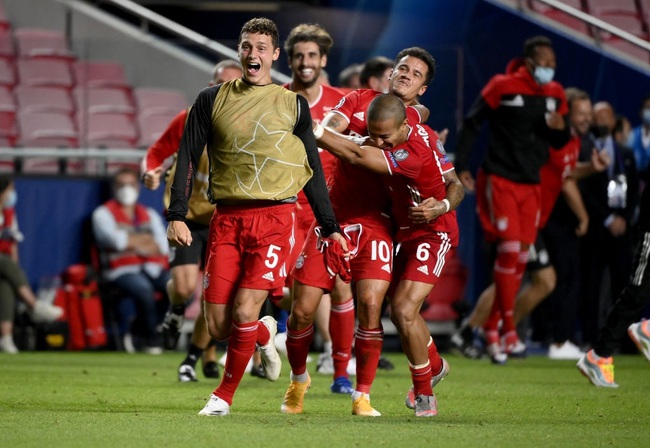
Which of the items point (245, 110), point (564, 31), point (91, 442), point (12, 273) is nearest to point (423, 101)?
point (564, 31)

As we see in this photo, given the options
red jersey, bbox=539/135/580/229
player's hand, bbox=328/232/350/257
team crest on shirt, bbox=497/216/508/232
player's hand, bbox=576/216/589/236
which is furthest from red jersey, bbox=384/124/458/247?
player's hand, bbox=576/216/589/236

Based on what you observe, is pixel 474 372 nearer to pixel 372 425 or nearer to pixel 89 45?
pixel 372 425

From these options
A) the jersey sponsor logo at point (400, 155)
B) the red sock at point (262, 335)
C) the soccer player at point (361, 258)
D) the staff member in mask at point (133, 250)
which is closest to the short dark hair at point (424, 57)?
the soccer player at point (361, 258)

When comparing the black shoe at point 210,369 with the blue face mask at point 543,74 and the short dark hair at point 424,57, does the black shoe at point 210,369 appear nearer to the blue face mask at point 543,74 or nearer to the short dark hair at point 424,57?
the short dark hair at point 424,57

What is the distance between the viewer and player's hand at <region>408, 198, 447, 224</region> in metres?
7.52

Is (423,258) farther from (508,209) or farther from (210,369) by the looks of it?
(508,209)

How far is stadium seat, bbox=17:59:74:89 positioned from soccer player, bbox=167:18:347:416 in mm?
8488

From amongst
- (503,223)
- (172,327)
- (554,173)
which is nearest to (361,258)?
(172,327)

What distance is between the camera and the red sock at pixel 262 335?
7617 mm

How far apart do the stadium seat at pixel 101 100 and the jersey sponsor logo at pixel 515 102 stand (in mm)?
4896

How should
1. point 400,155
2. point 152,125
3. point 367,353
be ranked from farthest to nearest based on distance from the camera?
1. point 152,125
2. point 367,353
3. point 400,155

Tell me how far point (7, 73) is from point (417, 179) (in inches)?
374

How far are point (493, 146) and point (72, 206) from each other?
Answer: 15.5 feet

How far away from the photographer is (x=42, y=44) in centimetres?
1641
